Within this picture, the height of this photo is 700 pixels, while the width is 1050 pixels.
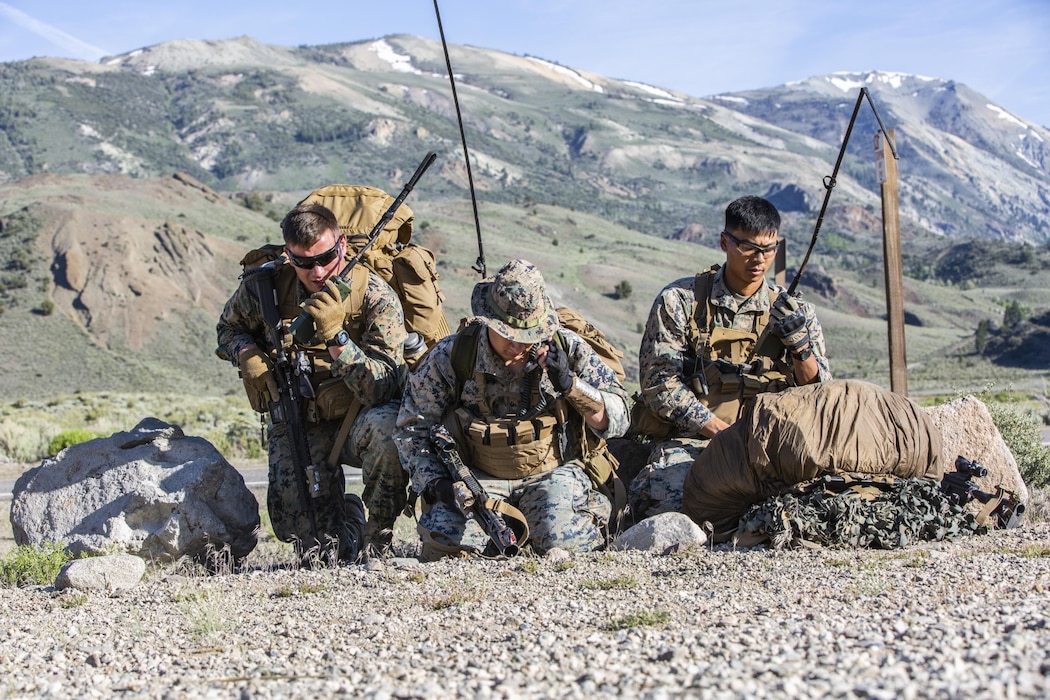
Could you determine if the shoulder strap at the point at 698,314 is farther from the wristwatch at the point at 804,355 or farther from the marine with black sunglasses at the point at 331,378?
the marine with black sunglasses at the point at 331,378

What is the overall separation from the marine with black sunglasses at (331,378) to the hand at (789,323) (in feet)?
→ 7.18

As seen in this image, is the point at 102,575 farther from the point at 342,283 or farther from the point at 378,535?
the point at 342,283

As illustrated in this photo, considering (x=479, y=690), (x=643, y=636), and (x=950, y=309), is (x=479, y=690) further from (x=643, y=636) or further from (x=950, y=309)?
(x=950, y=309)

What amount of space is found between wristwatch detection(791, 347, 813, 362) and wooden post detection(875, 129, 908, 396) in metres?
1.64

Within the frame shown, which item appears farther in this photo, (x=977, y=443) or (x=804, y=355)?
(x=977, y=443)

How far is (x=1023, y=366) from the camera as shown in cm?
3672

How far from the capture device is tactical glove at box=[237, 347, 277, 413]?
6.62 metres

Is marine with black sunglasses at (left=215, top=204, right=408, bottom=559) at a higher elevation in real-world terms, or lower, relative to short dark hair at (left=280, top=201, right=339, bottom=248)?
lower

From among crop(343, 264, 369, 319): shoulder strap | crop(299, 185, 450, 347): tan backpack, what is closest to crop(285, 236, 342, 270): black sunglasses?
crop(343, 264, 369, 319): shoulder strap

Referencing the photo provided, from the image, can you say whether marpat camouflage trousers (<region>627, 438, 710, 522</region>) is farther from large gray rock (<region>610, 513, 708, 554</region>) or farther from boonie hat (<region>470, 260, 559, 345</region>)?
boonie hat (<region>470, 260, 559, 345</region>)

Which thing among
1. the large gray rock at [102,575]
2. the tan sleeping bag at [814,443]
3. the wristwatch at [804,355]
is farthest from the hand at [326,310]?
the wristwatch at [804,355]

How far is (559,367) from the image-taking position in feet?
18.7

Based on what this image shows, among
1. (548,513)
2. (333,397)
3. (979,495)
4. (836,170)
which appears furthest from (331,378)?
(979,495)

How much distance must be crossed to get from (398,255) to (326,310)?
3.31ft
